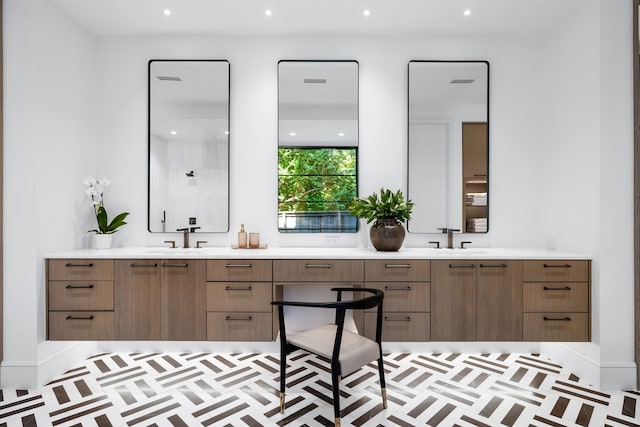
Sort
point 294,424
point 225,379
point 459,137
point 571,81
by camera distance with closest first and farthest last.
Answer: point 294,424
point 225,379
point 571,81
point 459,137

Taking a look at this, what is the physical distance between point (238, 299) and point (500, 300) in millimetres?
2003

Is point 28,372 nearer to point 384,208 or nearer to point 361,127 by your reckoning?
point 384,208

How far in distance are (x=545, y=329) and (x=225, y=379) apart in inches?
96.3

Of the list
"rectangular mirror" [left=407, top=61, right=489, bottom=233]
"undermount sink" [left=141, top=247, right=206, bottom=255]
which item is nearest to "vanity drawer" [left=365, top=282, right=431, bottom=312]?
"rectangular mirror" [left=407, top=61, right=489, bottom=233]

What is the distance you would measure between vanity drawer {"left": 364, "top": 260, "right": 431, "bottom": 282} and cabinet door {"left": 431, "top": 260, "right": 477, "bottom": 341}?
7 centimetres

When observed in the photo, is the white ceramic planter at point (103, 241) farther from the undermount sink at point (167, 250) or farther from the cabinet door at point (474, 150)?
the cabinet door at point (474, 150)

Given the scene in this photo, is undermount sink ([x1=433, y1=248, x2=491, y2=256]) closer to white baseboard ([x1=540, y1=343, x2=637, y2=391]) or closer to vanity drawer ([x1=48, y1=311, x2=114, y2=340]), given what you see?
white baseboard ([x1=540, y1=343, x2=637, y2=391])

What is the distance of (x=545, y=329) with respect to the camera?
268cm

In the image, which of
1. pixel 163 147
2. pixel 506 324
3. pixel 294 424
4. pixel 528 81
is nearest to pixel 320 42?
pixel 163 147

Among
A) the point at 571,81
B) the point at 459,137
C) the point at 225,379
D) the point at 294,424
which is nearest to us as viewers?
the point at 294,424

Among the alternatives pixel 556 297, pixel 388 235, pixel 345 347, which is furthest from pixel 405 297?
pixel 556 297

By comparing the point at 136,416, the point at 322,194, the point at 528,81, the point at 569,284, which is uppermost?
the point at 528,81

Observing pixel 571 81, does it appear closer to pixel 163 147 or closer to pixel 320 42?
pixel 320 42

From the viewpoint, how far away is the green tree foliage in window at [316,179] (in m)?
3.25
